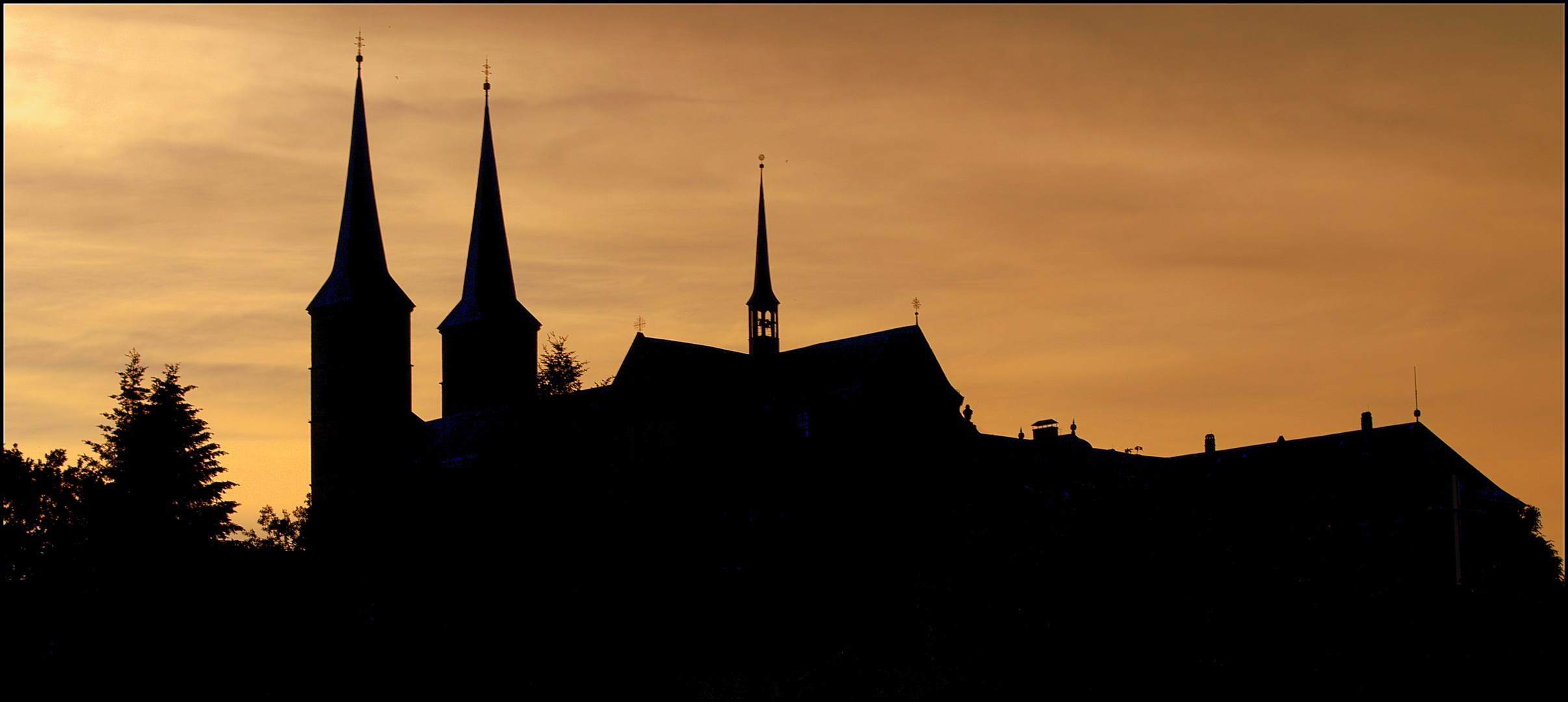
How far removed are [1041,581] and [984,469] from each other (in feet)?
76.0

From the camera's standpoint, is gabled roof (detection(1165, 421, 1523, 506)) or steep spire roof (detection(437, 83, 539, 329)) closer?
gabled roof (detection(1165, 421, 1523, 506))

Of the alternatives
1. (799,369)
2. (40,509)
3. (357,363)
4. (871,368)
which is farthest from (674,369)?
(40,509)

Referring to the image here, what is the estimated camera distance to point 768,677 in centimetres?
4684

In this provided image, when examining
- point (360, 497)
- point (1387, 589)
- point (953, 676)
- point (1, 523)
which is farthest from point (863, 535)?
point (1, 523)

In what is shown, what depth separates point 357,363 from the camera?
242 ft

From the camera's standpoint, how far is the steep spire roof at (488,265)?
81562 mm

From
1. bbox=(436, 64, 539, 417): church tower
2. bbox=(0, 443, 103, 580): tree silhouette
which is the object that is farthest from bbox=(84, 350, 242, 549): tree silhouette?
bbox=(436, 64, 539, 417): church tower

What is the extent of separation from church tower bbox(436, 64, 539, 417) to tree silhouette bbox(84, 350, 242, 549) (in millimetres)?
16111

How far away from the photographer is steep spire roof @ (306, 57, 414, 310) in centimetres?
7388

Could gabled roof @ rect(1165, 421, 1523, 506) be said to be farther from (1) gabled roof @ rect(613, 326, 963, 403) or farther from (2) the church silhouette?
(1) gabled roof @ rect(613, 326, 963, 403)

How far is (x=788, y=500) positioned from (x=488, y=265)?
2928 centimetres

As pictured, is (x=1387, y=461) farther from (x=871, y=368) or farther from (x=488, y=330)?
(x=488, y=330)

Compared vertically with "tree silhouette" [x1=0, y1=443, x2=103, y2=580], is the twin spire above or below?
above

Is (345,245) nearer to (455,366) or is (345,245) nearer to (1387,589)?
(455,366)
